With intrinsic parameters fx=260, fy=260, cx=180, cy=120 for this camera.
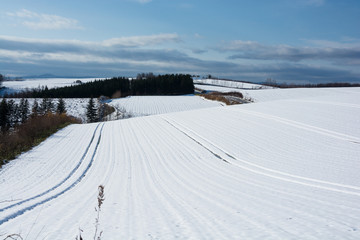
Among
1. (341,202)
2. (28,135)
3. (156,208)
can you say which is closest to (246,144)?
(341,202)

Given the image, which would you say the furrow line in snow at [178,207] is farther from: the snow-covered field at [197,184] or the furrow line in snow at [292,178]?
the furrow line in snow at [292,178]

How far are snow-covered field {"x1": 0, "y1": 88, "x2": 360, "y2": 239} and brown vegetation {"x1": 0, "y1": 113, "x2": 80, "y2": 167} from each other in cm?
78

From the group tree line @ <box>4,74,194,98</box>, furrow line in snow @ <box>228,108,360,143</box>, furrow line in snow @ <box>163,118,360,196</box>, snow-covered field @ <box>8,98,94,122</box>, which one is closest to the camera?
furrow line in snow @ <box>163,118,360,196</box>

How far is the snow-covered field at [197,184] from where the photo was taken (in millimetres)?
4633

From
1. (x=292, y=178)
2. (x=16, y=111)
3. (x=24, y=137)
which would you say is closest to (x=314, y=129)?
(x=292, y=178)

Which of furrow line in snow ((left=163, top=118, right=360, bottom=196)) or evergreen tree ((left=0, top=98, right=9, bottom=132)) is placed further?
evergreen tree ((left=0, top=98, right=9, bottom=132))

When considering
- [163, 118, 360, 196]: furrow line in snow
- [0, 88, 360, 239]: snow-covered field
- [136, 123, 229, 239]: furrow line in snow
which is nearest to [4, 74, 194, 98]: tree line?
[0, 88, 360, 239]: snow-covered field

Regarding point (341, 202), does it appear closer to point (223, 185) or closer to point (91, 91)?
point (223, 185)

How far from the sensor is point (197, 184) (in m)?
8.31

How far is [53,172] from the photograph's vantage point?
33.2 ft

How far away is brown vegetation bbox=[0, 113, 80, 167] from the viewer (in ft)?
44.0

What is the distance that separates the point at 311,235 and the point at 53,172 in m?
9.24

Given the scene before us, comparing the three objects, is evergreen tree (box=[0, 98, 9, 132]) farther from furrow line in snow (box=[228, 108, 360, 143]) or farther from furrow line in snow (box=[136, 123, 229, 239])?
furrow line in snow (box=[136, 123, 229, 239])

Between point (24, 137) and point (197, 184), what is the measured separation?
47.4ft
